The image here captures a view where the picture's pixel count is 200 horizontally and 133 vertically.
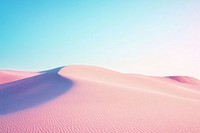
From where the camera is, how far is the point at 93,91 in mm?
14250

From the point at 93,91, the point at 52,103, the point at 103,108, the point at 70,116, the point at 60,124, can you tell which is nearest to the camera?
the point at 60,124

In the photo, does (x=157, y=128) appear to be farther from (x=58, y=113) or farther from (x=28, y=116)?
(x=28, y=116)

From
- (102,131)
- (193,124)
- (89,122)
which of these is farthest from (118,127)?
(193,124)

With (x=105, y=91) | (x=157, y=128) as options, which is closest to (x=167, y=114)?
(x=157, y=128)

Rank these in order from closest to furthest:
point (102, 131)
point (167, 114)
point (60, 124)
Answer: point (102, 131) < point (60, 124) < point (167, 114)

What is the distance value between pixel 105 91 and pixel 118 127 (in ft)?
21.8

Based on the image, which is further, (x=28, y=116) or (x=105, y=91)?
(x=105, y=91)

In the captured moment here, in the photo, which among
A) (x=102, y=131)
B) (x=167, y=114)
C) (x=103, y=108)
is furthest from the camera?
(x=103, y=108)

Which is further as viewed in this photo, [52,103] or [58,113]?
[52,103]

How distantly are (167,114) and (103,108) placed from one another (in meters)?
2.92

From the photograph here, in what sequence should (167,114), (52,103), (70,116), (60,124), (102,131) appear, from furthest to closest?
(52,103), (167,114), (70,116), (60,124), (102,131)

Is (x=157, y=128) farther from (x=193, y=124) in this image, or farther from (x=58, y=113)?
(x=58, y=113)

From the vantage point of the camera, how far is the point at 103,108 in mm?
10570

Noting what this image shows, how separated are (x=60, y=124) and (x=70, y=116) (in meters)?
1.04
